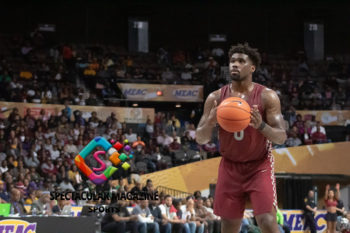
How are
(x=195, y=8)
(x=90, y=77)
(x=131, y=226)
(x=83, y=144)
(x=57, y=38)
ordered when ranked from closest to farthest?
(x=131, y=226) < (x=83, y=144) < (x=90, y=77) < (x=57, y=38) < (x=195, y=8)

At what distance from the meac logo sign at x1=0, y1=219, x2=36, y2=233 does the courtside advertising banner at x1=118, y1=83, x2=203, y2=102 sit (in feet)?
46.8

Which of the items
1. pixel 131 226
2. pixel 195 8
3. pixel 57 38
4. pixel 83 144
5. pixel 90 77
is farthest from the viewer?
pixel 195 8

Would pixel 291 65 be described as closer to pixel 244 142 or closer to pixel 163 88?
pixel 163 88

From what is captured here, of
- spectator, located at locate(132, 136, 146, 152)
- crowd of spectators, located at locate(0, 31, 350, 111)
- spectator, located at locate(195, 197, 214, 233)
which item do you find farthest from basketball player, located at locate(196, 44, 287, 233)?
crowd of spectators, located at locate(0, 31, 350, 111)

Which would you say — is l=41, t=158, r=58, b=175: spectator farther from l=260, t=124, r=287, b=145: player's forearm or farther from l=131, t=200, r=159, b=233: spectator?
l=260, t=124, r=287, b=145: player's forearm

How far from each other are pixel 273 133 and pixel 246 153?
400 mm

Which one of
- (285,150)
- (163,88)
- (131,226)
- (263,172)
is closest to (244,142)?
(263,172)

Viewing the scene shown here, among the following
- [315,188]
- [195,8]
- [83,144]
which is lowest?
[315,188]

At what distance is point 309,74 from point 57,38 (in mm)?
11008

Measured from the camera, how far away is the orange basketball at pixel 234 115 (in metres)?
6.62

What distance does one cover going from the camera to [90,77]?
25.5 meters

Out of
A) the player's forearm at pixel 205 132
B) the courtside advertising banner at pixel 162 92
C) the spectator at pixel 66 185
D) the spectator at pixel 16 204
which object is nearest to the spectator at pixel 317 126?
the courtside advertising banner at pixel 162 92

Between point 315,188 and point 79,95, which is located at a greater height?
point 79,95

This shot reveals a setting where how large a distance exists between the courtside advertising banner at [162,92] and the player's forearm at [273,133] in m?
18.6
